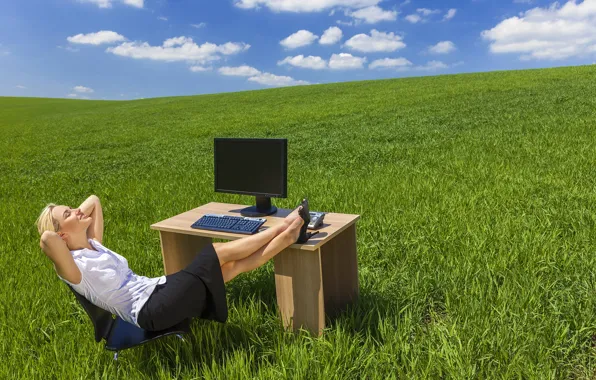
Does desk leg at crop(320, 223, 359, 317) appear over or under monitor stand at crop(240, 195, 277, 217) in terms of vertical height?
under

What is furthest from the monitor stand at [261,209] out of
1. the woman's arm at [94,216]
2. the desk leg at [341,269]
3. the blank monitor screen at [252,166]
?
the woman's arm at [94,216]

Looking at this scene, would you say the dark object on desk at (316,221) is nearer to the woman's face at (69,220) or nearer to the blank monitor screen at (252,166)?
the blank monitor screen at (252,166)

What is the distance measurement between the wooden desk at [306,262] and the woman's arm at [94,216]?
0.63m

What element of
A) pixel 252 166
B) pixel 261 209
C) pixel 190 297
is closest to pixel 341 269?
pixel 261 209

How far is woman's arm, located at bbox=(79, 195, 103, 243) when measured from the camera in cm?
374

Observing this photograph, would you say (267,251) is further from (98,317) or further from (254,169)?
(98,317)

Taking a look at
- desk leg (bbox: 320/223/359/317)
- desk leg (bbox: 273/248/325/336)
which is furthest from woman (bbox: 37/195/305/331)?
desk leg (bbox: 320/223/359/317)

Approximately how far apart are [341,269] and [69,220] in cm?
234

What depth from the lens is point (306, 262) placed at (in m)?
3.56

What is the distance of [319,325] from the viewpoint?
361cm

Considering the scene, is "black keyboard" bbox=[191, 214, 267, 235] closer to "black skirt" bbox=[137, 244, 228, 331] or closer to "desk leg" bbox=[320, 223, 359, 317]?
"black skirt" bbox=[137, 244, 228, 331]

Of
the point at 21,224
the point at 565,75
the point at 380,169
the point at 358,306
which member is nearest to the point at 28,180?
the point at 21,224

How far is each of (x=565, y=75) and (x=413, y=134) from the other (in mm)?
21473

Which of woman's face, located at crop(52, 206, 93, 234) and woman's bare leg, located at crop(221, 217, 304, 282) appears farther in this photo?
woman's bare leg, located at crop(221, 217, 304, 282)
